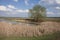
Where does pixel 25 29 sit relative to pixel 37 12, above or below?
below

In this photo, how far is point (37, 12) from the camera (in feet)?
4.32

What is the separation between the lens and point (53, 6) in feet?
4.37

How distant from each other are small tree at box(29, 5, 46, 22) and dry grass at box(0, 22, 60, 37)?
9 cm

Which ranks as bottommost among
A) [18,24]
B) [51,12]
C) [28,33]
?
[28,33]

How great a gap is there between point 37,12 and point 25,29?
25 centimetres

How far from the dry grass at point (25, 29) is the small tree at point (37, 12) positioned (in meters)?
0.09

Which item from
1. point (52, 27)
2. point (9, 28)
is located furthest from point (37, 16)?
point (9, 28)

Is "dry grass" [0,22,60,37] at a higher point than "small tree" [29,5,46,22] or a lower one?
lower

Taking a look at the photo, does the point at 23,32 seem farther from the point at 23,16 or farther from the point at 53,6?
the point at 53,6

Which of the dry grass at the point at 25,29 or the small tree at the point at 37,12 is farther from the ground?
the small tree at the point at 37,12

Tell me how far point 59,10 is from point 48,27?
0.24 metres

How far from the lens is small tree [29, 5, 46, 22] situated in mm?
1311

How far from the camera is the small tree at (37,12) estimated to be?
4.30 feet

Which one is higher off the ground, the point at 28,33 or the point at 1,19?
the point at 1,19
